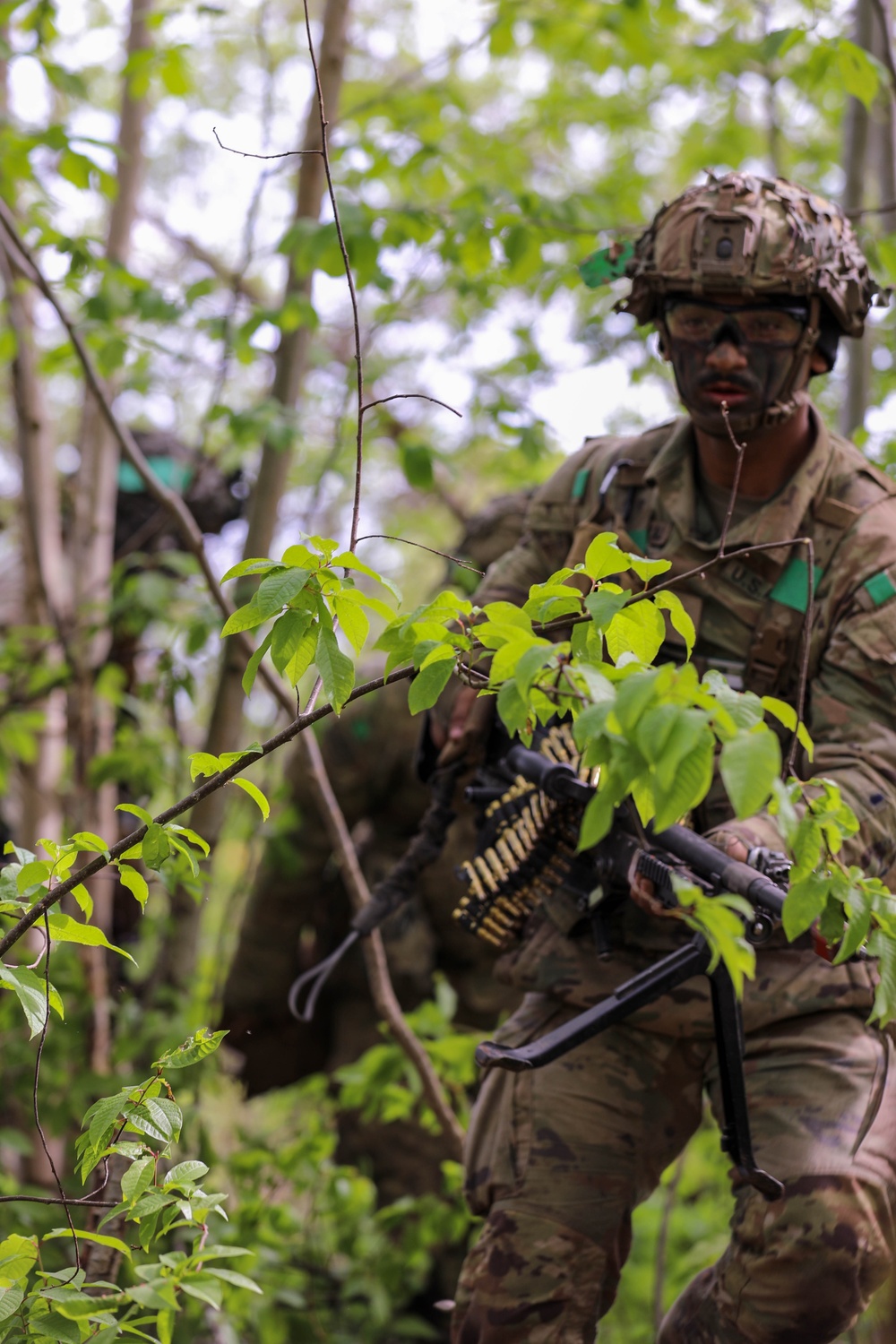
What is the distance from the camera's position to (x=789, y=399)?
9.10 feet

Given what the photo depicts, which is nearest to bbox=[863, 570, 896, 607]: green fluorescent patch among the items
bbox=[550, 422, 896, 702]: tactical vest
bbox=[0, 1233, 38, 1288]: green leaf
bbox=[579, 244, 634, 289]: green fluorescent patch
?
bbox=[550, 422, 896, 702]: tactical vest

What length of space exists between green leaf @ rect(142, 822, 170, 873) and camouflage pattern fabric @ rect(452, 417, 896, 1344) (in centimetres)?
103

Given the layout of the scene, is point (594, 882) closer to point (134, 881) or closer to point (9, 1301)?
point (134, 881)

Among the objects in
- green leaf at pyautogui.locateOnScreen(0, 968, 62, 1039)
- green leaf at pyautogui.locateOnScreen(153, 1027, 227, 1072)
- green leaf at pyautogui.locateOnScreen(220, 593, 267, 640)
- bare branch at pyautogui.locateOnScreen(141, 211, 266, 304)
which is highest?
bare branch at pyautogui.locateOnScreen(141, 211, 266, 304)

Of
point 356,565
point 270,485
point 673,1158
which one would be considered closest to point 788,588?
point 673,1158

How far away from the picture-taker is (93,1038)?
4.55 metres

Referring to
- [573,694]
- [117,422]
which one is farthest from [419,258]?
[573,694]

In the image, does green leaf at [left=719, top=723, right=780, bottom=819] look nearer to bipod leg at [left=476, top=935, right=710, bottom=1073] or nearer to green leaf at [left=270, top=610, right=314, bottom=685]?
green leaf at [left=270, top=610, right=314, bottom=685]

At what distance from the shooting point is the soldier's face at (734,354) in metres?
2.72

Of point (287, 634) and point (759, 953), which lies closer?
point (287, 634)

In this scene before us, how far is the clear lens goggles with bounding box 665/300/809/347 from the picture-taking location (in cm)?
274

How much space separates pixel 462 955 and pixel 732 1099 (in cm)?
315

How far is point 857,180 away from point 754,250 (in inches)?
74.2

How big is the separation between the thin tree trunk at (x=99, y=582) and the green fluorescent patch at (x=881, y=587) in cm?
276
